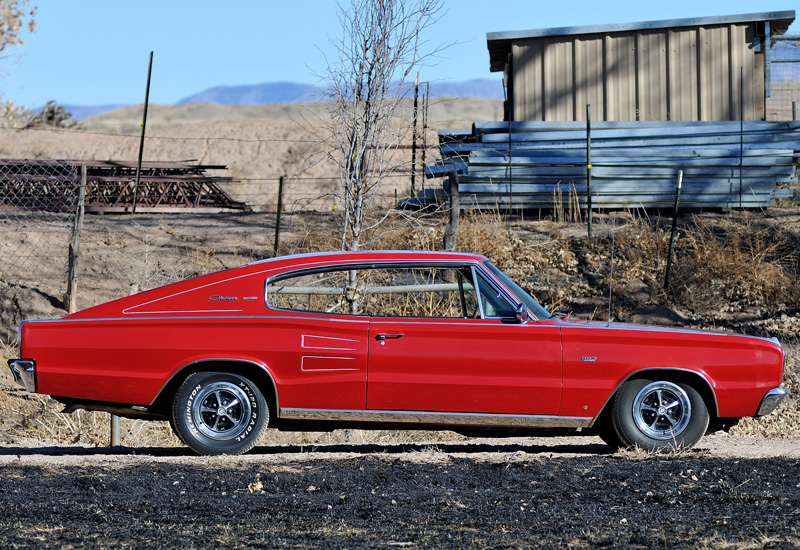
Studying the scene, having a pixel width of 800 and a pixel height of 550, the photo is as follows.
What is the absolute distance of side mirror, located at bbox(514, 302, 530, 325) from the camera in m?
6.71

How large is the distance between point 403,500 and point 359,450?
2.26 metres

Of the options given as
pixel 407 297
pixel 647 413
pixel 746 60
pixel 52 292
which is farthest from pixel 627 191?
pixel 647 413

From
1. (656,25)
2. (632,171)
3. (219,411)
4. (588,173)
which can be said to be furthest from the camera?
(656,25)

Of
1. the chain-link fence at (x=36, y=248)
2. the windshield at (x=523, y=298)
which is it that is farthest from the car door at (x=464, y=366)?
the chain-link fence at (x=36, y=248)

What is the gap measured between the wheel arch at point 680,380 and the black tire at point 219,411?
91.7 inches

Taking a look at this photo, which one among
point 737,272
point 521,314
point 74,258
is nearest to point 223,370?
point 521,314

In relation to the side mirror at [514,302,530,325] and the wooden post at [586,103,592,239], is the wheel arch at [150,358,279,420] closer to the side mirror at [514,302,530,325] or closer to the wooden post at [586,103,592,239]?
the side mirror at [514,302,530,325]

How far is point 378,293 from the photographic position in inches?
461

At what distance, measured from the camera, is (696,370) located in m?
6.79

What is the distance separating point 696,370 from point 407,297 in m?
5.34

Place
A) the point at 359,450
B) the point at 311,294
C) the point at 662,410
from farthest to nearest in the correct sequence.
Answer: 1. the point at 311,294
2. the point at 359,450
3. the point at 662,410

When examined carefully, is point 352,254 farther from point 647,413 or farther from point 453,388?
point 647,413

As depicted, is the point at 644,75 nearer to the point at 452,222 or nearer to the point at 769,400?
the point at 452,222

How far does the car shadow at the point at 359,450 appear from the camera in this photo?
7.21 meters
